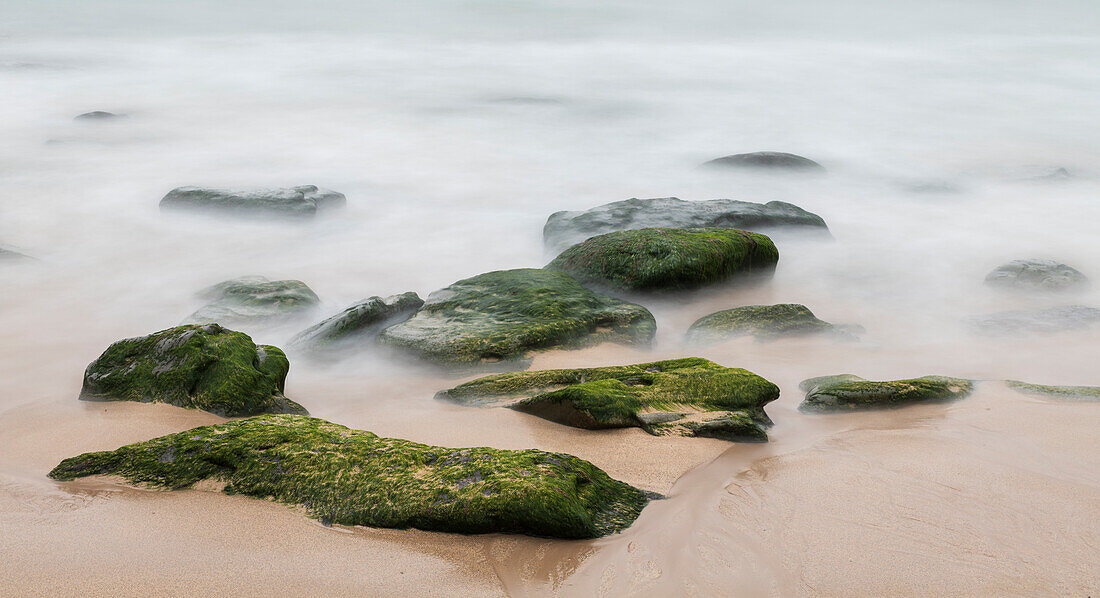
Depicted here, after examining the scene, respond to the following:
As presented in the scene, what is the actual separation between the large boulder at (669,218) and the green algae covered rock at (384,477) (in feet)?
15.7

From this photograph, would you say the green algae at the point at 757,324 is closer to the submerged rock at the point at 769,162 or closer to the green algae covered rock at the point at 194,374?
the green algae covered rock at the point at 194,374

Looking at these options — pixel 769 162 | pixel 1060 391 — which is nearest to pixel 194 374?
pixel 1060 391

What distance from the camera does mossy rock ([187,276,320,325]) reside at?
639 cm

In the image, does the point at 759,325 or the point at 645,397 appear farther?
the point at 759,325

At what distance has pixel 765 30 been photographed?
31.6 metres

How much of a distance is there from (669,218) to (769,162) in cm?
486

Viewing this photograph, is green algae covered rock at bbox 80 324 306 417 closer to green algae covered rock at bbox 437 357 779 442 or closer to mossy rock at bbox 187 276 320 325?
green algae covered rock at bbox 437 357 779 442

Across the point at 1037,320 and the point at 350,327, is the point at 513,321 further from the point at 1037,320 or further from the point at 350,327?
the point at 1037,320

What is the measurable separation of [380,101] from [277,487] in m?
15.7

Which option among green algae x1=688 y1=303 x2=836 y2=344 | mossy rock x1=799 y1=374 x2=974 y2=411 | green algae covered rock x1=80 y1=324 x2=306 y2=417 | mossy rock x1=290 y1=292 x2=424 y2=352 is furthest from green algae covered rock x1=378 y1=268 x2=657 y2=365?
mossy rock x1=799 y1=374 x2=974 y2=411

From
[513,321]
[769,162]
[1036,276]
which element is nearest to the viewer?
[513,321]

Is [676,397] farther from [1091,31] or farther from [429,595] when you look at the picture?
[1091,31]

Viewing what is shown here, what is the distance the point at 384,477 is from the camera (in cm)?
338

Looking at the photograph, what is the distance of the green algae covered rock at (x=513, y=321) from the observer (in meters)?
5.48
